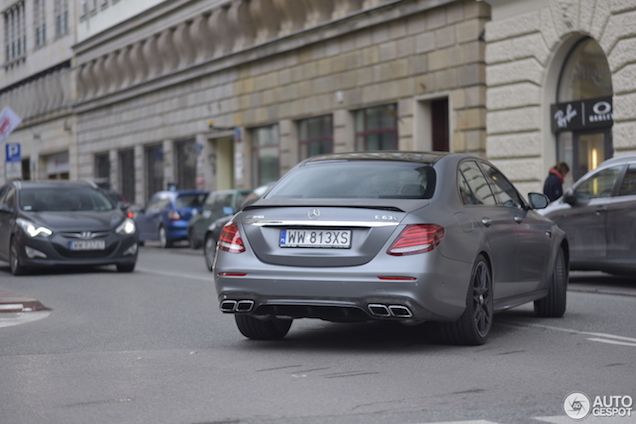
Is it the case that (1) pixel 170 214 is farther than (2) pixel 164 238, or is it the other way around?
(2) pixel 164 238

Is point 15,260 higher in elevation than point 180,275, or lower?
higher

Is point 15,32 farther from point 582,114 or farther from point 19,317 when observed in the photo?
point 19,317

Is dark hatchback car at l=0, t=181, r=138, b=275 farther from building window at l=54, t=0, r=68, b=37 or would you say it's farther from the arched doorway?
building window at l=54, t=0, r=68, b=37

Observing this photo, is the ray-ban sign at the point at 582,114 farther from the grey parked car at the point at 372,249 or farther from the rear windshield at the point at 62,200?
the grey parked car at the point at 372,249

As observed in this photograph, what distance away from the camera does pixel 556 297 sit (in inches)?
376

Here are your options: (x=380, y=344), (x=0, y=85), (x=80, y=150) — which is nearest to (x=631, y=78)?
(x=380, y=344)

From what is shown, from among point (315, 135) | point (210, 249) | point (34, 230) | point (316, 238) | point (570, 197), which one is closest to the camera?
point (316, 238)

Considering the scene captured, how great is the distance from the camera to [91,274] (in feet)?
53.5

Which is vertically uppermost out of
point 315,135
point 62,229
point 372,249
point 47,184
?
point 315,135

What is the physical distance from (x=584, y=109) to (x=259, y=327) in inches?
566

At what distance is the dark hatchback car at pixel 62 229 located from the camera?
15.7 metres

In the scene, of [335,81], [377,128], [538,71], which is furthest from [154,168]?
[538,71]

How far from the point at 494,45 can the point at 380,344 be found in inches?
633

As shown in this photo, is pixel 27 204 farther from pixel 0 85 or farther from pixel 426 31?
pixel 0 85
